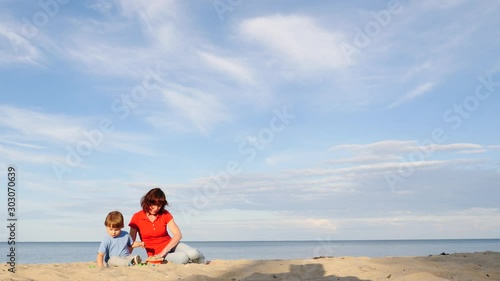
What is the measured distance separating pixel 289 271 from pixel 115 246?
9.54 feet

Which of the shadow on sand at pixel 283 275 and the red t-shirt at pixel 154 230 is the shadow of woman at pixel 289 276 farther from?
the red t-shirt at pixel 154 230

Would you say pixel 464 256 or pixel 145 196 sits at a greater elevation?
pixel 145 196

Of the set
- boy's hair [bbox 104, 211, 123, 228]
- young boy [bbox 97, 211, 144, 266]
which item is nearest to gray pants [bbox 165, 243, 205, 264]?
young boy [bbox 97, 211, 144, 266]

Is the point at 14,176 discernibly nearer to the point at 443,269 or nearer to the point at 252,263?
the point at 252,263

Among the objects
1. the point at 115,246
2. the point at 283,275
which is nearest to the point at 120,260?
the point at 115,246

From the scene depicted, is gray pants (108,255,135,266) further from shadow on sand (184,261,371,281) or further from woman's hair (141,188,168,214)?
shadow on sand (184,261,371,281)

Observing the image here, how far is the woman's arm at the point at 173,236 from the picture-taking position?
8828 millimetres

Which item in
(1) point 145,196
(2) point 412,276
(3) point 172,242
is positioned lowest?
(2) point 412,276

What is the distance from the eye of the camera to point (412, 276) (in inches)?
275

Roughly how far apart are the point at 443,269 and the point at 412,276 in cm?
134

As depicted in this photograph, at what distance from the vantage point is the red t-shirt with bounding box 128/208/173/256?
29.4 feet

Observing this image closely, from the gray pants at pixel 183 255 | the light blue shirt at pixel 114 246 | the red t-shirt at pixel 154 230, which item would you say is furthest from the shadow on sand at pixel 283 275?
the light blue shirt at pixel 114 246

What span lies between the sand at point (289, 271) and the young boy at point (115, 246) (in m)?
0.31

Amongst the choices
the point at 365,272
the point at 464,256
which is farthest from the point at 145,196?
the point at 464,256
